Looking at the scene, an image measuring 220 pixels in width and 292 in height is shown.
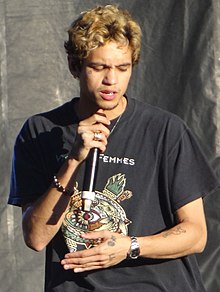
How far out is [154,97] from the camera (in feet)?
15.7

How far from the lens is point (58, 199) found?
3.04 m

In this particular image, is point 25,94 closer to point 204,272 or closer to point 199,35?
point 199,35

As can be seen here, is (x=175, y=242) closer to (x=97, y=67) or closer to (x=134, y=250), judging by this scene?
(x=134, y=250)

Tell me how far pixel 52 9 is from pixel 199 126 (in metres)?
0.93

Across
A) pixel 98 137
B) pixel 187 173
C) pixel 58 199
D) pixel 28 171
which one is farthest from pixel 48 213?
pixel 187 173

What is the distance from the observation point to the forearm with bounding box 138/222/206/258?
3031 millimetres

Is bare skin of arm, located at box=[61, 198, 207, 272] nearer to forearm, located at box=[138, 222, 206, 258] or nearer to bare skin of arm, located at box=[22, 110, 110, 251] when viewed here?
forearm, located at box=[138, 222, 206, 258]

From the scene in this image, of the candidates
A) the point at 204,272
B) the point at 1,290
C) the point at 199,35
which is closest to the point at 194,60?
the point at 199,35

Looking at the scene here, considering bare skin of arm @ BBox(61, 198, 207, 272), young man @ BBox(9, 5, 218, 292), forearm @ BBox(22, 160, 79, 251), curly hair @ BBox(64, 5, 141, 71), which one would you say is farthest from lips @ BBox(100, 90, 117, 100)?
bare skin of arm @ BBox(61, 198, 207, 272)

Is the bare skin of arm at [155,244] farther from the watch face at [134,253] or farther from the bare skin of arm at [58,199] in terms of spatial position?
the bare skin of arm at [58,199]

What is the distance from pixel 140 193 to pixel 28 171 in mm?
407

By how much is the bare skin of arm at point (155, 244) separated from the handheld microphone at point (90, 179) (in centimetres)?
16

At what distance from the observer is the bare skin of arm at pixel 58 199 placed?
9.52 feet

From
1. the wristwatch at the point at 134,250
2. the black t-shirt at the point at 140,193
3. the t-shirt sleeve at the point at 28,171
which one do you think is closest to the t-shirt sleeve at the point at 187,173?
the black t-shirt at the point at 140,193
